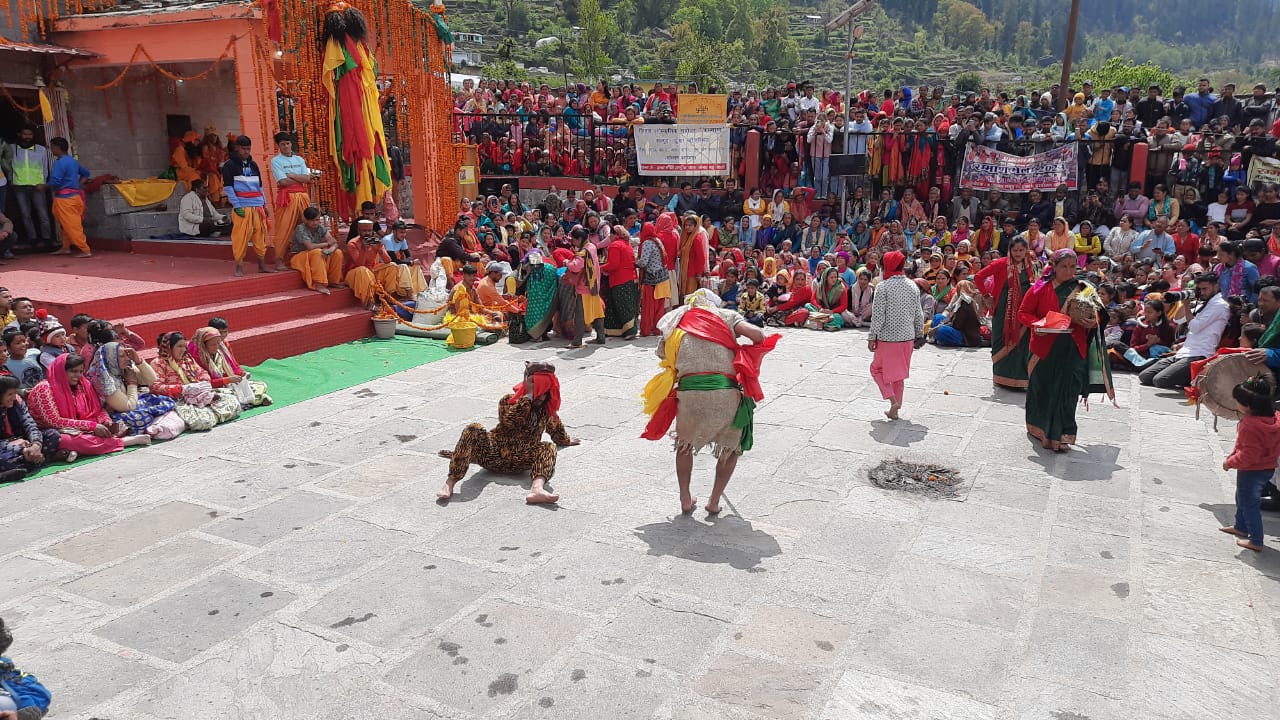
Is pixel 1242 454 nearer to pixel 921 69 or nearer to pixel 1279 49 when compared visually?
pixel 921 69

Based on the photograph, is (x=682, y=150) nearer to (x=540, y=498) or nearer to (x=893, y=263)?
(x=893, y=263)

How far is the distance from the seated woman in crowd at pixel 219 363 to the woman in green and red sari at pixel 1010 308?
6.70 meters

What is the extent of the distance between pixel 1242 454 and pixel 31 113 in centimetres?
1346

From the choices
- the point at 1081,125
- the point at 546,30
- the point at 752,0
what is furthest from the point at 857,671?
the point at 752,0

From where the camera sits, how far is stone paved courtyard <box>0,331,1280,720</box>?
3.74 metres

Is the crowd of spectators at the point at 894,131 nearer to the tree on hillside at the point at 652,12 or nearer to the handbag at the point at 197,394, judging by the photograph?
the handbag at the point at 197,394

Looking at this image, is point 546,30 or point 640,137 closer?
point 640,137

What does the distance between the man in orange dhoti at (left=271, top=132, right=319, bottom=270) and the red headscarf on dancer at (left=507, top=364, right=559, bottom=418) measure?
5979 millimetres

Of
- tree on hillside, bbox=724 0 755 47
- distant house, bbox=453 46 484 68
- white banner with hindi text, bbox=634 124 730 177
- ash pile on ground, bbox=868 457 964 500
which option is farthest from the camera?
tree on hillside, bbox=724 0 755 47

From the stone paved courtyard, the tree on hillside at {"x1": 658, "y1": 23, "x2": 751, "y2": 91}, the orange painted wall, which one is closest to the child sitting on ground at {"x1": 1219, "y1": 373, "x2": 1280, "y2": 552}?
the stone paved courtyard

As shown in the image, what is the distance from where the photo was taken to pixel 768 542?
5.18 m

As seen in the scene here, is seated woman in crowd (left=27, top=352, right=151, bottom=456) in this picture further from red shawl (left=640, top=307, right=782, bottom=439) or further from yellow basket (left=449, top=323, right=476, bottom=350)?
red shawl (left=640, top=307, right=782, bottom=439)

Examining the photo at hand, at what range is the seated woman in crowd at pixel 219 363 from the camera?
791cm

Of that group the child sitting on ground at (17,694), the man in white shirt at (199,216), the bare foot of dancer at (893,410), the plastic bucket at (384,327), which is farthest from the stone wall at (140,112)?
the child sitting on ground at (17,694)
